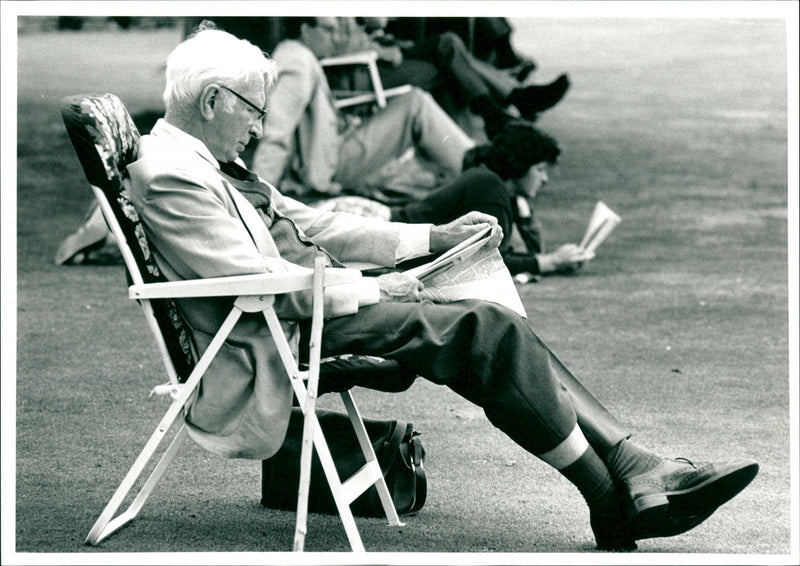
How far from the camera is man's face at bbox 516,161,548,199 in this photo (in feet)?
22.3

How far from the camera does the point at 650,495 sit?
3514 millimetres

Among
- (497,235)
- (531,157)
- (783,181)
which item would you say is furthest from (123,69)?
(497,235)

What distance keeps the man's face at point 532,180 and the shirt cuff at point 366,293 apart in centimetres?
336

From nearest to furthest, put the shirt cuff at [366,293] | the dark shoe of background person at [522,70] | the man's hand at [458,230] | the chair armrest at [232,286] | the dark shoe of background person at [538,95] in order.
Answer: the chair armrest at [232,286] → the shirt cuff at [366,293] → the man's hand at [458,230] → the dark shoe of background person at [538,95] → the dark shoe of background person at [522,70]

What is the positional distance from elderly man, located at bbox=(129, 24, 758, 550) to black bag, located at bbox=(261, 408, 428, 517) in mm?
473

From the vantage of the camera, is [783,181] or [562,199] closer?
[562,199]

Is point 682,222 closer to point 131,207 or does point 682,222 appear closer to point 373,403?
point 373,403

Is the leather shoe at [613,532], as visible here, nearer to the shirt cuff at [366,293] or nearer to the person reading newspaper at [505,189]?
the shirt cuff at [366,293]

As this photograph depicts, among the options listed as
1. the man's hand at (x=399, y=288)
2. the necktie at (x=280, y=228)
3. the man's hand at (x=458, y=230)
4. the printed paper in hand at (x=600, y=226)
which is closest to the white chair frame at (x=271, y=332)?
Result: the man's hand at (x=399, y=288)

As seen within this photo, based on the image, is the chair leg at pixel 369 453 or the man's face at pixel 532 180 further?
the man's face at pixel 532 180

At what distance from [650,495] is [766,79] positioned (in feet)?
44.2

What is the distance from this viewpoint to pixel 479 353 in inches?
135

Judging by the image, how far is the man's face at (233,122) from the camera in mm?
3613

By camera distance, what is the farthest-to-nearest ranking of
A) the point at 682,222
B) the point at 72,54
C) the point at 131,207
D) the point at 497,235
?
the point at 72,54
the point at 682,222
the point at 497,235
the point at 131,207
